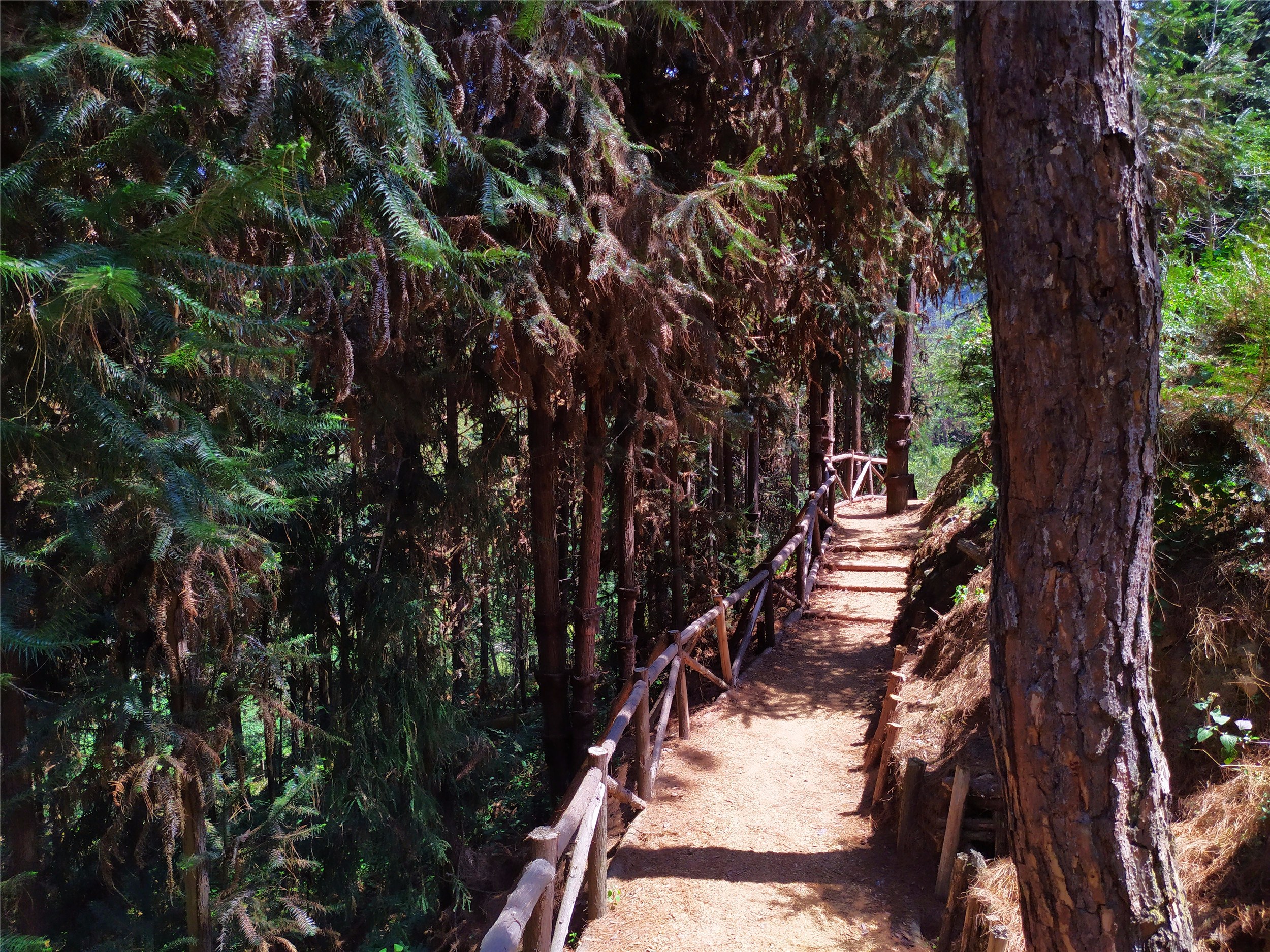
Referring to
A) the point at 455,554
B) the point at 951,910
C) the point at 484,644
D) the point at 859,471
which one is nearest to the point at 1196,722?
the point at 951,910

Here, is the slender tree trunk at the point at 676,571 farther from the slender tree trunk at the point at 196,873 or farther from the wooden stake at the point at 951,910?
the slender tree trunk at the point at 196,873

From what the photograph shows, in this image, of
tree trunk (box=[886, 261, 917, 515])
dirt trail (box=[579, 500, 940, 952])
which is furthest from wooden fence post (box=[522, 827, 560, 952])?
tree trunk (box=[886, 261, 917, 515])

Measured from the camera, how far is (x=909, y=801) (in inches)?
195

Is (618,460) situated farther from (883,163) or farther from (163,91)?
(163,91)

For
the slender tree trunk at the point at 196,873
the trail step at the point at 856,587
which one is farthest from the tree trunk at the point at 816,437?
the slender tree trunk at the point at 196,873

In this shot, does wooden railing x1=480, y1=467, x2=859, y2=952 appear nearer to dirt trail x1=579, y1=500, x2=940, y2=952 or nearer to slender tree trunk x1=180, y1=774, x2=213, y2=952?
dirt trail x1=579, y1=500, x2=940, y2=952

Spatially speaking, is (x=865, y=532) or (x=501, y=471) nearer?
(x=501, y=471)

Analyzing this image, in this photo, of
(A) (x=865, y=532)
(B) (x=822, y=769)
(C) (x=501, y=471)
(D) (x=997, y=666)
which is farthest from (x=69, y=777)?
(A) (x=865, y=532)

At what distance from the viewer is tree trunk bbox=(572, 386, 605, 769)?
21.8 ft

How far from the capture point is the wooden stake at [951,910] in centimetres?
400

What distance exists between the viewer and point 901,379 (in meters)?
13.6

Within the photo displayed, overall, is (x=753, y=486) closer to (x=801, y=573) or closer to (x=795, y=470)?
(x=801, y=573)

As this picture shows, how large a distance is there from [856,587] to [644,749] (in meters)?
6.03

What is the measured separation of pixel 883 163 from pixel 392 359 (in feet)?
13.1
